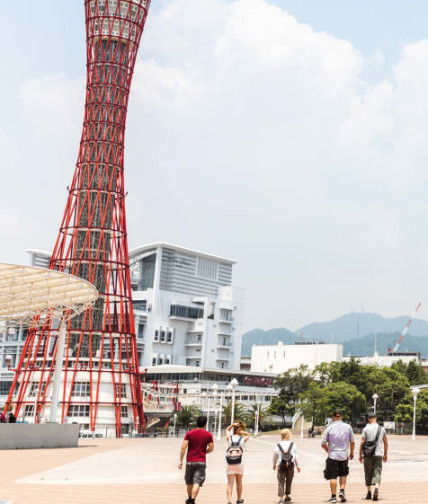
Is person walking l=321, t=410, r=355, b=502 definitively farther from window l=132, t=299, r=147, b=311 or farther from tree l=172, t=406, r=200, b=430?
window l=132, t=299, r=147, b=311

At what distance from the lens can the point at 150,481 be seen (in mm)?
19844

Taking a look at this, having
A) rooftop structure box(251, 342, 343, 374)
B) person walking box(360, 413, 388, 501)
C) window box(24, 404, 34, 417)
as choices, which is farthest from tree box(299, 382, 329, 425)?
person walking box(360, 413, 388, 501)

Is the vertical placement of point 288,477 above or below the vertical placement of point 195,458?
below

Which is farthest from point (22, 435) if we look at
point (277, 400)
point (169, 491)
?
point (277, 400)

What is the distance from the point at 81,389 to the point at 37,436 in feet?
114

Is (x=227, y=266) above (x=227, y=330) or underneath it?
above

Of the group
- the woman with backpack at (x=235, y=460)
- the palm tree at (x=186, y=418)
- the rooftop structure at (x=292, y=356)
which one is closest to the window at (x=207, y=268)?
the rooftop structure at (x=292, y=356)

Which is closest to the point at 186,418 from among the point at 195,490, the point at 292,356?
the point at 292,356

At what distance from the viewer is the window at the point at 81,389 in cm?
7031

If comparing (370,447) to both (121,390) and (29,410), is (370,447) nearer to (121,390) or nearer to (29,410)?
(121,390)

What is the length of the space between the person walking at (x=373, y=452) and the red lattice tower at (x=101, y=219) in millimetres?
52881

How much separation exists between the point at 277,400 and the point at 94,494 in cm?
8328

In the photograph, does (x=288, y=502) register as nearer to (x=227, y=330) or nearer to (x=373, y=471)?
(x=373, y=471)

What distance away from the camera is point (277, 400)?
98.1m
